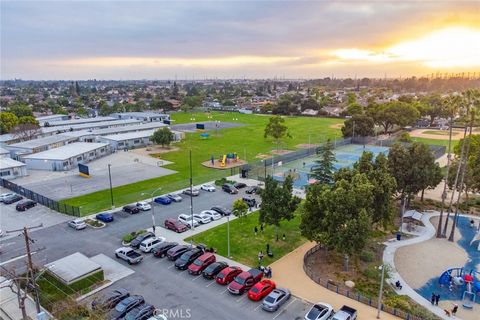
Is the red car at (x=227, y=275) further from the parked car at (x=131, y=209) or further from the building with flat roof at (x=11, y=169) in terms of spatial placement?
the building with flat roof at (x=11, y=169)

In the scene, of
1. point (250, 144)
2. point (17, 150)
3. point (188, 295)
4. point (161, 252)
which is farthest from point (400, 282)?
point (17, 150)

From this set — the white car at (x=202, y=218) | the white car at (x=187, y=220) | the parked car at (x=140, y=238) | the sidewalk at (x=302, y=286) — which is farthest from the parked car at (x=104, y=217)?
the sidewalk at (x=302, y=286)

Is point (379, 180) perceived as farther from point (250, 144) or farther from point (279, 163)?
point (250, 144)

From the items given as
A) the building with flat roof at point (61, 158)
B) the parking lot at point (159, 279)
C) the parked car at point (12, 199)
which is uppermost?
the building with flat roof at point (61, 158)

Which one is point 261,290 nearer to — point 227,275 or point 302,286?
point 227,275

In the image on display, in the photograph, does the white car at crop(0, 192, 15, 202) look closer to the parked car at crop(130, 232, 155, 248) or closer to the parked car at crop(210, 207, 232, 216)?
the parked car at crop(130, 232, 155, 248)

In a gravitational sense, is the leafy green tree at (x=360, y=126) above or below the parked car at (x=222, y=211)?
above

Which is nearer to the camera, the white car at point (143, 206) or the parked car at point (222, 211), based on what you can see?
the parked car at point (222, 211)
